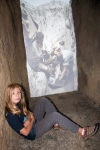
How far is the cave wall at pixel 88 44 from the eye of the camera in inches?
117

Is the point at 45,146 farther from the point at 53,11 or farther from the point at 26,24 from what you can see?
the point at 53,11

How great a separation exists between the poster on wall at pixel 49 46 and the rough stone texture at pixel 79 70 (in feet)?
0.67

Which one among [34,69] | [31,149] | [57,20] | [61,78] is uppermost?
[57,20]

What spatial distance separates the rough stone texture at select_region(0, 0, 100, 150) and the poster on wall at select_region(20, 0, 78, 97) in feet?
0.67

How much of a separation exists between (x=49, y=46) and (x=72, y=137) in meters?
2.38

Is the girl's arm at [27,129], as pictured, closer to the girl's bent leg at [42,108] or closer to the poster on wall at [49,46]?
the girl's bent leg at [42,108]

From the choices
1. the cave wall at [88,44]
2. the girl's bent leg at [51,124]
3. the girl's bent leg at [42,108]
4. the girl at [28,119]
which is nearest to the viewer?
the girl at [28,119]

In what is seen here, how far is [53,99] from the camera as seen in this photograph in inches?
151

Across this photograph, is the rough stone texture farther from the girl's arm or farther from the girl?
the girl's arm

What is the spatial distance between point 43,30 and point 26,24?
17.5 inches

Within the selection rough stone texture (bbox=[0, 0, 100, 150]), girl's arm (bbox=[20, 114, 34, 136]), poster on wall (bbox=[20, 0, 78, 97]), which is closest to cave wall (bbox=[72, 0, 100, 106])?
rough stone texture (bbox=[0, 0, 100, 150])

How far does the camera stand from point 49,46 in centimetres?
396

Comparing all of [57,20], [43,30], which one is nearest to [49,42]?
[43,30]

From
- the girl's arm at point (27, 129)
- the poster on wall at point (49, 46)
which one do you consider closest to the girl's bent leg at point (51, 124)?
the girl's arm at point (27, 129)
